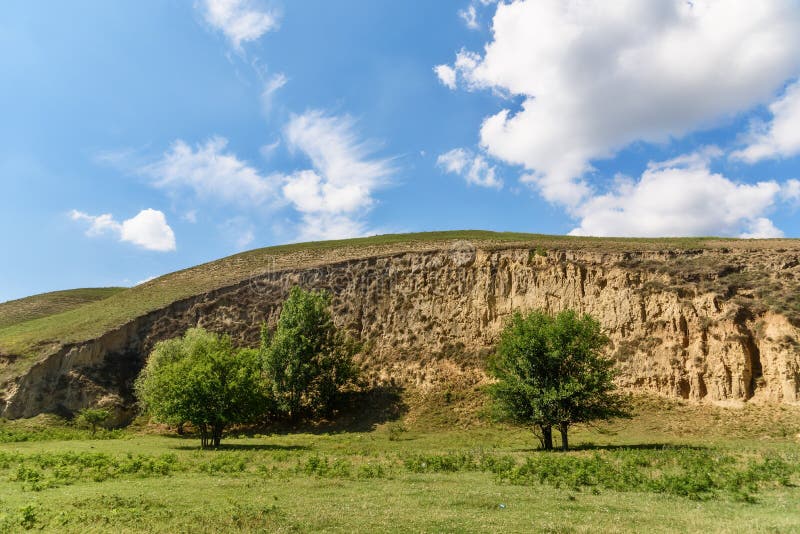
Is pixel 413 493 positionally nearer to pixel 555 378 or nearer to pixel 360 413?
pixel 555 378

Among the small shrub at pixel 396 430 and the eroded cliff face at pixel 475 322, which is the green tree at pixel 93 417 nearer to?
the eroded cliff face at pixel 475 322

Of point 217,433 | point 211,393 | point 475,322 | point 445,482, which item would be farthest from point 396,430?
point 445,482

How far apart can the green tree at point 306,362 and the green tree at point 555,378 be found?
21.1 metres

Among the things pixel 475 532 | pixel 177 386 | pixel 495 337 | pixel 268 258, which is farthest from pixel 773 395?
pixel 268 258

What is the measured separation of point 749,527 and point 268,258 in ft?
211

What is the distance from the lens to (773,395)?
119 feet

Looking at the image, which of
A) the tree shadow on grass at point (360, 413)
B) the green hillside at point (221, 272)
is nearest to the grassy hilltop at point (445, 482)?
the tree shadow on grass at point (360, 413)

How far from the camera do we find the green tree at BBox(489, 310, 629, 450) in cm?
2755

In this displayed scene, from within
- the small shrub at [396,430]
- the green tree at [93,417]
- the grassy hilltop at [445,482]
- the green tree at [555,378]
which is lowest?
the small shrub at [396,430]

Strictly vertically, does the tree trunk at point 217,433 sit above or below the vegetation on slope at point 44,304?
below

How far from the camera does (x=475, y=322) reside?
50.2 m

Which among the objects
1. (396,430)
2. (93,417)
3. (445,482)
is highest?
(445,482)

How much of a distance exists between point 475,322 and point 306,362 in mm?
16936

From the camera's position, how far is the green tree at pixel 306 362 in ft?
150
